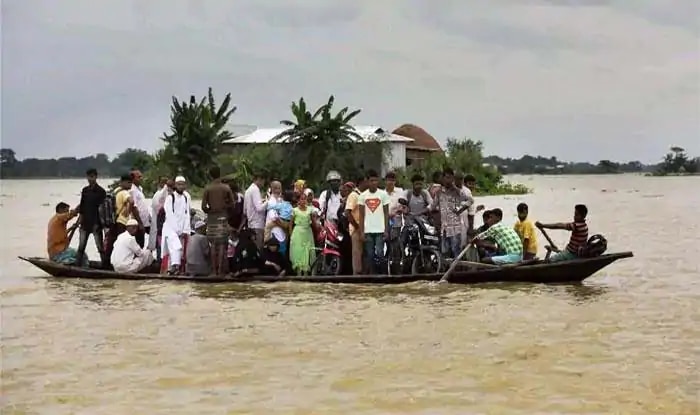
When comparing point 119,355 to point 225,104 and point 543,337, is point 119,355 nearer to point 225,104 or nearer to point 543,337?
point 543,337

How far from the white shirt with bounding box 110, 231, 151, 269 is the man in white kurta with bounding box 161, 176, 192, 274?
1.42 feet

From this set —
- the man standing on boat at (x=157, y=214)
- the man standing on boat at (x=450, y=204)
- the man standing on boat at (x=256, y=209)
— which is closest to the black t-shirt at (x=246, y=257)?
the man standing on boat at (x=256, y=209)

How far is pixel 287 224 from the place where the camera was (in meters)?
12.4

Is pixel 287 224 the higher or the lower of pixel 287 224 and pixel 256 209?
the lower

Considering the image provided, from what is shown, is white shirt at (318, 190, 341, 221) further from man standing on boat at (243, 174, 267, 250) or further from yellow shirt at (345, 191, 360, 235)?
man standing on boat at (243, 174, 267, 250)

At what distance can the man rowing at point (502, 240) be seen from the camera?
12305mm

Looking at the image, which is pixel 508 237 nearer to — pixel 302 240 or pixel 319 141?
pixel 302 240

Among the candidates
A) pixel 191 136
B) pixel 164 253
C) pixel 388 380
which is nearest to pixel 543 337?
pixel 388 380

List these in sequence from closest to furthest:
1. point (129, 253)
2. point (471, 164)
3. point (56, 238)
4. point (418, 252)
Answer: point (418, 252), point (129, 253), point (56, 238), point (471, 164)

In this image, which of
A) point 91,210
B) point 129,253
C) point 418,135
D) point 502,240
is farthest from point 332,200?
point 418,135

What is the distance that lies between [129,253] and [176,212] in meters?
0.95

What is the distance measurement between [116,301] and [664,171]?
101 meters

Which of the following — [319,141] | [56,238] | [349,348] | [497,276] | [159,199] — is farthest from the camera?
[319,141]

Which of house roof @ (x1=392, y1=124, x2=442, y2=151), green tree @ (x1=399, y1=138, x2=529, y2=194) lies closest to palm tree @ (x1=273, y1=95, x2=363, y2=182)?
green tree @ (x1=399, y1=138, x2=529, y2=194)
